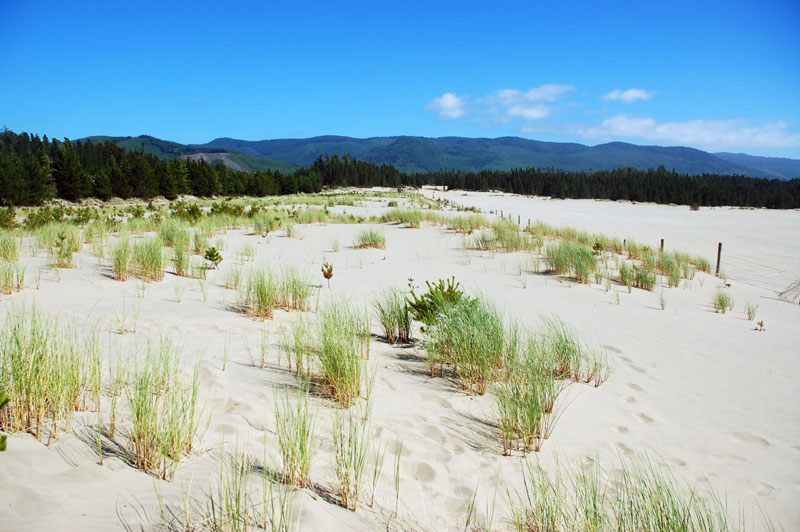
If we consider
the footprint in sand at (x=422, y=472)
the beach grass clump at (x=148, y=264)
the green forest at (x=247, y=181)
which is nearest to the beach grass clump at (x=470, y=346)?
the footprint in sand at (x=422, y=472)

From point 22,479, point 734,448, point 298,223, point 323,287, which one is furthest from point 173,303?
point 298,223

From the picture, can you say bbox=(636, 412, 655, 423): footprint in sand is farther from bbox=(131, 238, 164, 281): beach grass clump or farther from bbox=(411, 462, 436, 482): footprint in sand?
bbox=(131, 238, 164, 281): beach grass clump

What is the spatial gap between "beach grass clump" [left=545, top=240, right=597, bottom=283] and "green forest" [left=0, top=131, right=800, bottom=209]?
107ft

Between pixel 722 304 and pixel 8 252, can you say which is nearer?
pixel 8 252

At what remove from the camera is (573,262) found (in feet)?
33.7

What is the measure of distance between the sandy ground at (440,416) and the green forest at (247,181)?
31.2 metres

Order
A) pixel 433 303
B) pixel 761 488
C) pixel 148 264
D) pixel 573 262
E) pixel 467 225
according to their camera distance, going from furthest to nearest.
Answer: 1. pixel 467 225
2. pixel 573 262
3. pixel 148 264
4. pixel 433 303
5. pixel 761 488

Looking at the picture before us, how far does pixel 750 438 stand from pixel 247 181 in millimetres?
56819

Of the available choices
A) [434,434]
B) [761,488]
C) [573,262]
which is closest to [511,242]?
[573,262]

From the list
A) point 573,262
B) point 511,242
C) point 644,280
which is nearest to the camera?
point 644,280

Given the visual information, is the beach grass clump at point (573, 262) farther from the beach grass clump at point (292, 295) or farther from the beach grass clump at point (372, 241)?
the beach grass clump at point (292, 295)

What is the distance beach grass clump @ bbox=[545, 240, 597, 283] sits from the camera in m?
9.88

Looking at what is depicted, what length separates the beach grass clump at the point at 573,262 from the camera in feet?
32.4

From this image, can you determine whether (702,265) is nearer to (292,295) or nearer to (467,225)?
(467,225)
